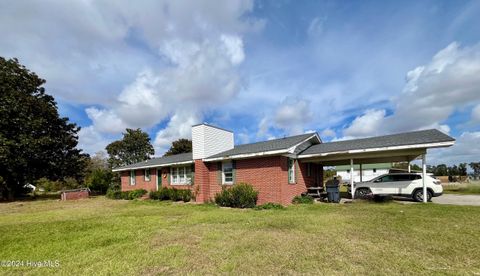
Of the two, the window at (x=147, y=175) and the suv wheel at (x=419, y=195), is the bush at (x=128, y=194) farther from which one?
the suv wheel at (x=419, y=195)

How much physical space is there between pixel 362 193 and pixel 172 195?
40.6 feet

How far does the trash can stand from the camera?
14.1 metres

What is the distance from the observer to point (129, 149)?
45.1 m

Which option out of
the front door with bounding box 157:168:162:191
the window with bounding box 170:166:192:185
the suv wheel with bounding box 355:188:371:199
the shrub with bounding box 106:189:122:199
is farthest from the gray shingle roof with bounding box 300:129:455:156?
the shrub with bounding box 106:189:122:199

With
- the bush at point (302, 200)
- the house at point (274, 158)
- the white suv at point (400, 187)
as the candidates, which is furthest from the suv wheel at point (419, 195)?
the bush at point (302, 200)

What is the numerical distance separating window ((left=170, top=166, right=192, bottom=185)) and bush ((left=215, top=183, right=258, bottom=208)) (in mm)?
5144

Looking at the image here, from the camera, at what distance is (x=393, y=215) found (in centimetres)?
963

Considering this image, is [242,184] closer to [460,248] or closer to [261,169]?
[261,169]

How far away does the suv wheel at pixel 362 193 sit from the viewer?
49.2ft

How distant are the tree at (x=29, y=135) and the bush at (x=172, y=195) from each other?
38.7ft

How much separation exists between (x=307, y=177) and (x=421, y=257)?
1182 cm

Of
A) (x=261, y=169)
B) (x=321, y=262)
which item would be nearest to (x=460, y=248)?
(x=321, y=262)

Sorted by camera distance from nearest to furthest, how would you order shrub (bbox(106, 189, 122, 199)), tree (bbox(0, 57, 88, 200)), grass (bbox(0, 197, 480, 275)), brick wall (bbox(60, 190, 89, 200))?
1. grass (bbox(0, 197, 480, 275))
2. tree (bbox(0, 57, 88, 200))
3. brick wall (bbox(60, 190, 89, 200))
4. shrub (bbox(106, 189, 122, 199))

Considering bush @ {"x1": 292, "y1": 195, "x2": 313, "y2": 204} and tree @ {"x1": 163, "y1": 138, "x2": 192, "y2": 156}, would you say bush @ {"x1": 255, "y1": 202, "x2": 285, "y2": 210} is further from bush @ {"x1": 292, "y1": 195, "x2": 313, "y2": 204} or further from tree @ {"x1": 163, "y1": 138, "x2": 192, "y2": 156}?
tree @ {"x1": 163, "y1": 138, "x2": 192, "y2": 156}
